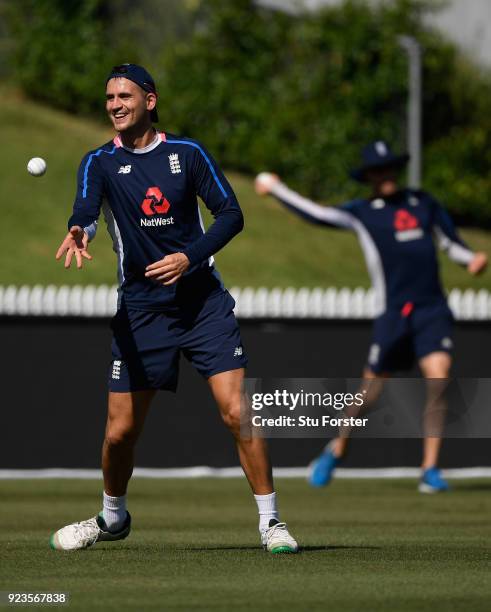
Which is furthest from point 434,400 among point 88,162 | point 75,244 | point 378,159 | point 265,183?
point 75,244

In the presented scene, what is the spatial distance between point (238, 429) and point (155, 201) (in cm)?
112

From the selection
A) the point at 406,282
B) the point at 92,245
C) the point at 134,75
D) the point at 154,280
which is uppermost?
the point at 134,75

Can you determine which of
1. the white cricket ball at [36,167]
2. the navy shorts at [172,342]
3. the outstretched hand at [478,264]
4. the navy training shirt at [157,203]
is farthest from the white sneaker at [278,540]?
the outstretched hand at [478,264]

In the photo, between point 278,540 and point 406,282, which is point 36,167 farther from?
point 406,282

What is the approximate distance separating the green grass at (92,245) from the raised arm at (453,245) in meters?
18.8

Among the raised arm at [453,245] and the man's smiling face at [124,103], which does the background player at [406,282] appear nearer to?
the raised arm at [453,245]

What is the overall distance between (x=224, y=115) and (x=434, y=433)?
84.2 ft

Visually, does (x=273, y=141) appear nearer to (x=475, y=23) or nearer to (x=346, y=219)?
(x=475, y=23)

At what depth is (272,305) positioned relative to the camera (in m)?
17.0

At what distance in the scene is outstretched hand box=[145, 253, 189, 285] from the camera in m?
7.51

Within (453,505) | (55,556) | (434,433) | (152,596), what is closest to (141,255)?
(55,556)

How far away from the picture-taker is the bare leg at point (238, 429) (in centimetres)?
777

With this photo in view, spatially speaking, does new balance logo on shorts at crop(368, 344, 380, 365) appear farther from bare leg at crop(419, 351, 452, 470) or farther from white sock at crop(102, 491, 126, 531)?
white sock at crop(102, 491, 126, 531)

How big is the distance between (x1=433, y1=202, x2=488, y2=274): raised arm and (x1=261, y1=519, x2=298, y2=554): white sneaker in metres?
4.49
